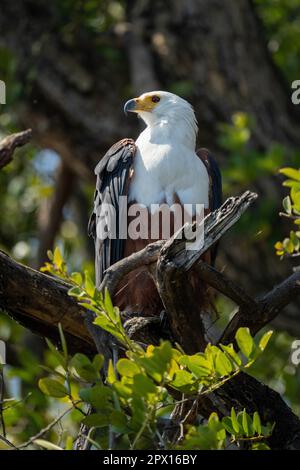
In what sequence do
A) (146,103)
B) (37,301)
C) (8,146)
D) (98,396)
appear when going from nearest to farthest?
(98,396)
(37,301)
(8,146)
(146,103)

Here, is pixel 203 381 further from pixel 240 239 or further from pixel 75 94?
pixel 75 94

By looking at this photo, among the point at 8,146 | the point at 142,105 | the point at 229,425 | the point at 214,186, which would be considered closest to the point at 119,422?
the point at 229,425

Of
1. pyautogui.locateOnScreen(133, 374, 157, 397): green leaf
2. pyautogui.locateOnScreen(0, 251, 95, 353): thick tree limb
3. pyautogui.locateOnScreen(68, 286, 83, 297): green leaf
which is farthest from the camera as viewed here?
pyautogui.locateOnScreen(0, 251, 95, 353): thick tree limb

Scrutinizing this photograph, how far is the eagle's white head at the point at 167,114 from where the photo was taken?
611 centimetres

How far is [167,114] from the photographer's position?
6.25 metres

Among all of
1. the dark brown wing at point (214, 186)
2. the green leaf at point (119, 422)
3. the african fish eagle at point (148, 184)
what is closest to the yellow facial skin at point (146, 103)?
the african fish eagle at point (148, 184)

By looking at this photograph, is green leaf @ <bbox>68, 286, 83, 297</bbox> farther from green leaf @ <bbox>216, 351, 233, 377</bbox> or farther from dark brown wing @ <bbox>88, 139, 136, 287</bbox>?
dark brown wing @ <bbox>88, 139, 136, 287</bbox>

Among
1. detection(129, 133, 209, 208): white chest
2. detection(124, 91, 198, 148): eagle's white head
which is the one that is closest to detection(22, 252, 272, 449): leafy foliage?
detection(129, 133, 209, 208): white chest

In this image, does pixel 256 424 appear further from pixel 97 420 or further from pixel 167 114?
pixel 167 114

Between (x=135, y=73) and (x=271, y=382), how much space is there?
3.11 m

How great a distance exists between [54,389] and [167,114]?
3005mm

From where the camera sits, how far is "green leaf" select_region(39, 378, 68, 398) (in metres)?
3.63
